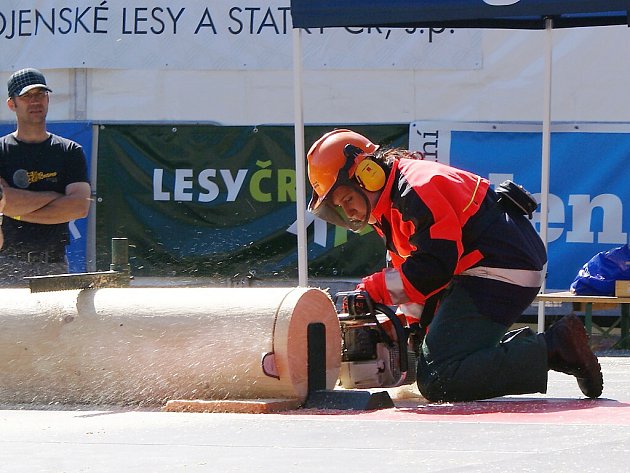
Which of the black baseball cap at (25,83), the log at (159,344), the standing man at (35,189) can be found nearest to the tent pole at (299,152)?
the standing man at (35,189)

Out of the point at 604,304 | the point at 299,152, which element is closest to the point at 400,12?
the point at 299,152

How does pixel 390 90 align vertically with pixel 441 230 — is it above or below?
above

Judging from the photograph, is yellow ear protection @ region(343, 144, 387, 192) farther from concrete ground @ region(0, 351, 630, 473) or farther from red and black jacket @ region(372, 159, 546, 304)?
concrete ground @ region(0, 351, 630, 473)

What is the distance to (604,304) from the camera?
9336mm

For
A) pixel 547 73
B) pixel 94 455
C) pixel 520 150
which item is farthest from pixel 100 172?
pixel 94 455

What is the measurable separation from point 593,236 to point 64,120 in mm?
4193

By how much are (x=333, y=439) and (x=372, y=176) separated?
57.2 inches

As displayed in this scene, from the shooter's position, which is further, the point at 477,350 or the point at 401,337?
the point at 401,337

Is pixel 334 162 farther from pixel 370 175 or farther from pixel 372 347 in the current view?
pixel 372 347

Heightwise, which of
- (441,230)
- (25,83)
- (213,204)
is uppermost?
(25,83)

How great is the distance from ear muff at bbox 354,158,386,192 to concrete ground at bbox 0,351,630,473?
35.2 inches

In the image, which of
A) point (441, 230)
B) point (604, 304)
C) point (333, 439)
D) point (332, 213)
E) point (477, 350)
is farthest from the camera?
point (604, 304)

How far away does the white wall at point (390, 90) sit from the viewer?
9492 mm

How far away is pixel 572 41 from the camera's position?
949 cm
